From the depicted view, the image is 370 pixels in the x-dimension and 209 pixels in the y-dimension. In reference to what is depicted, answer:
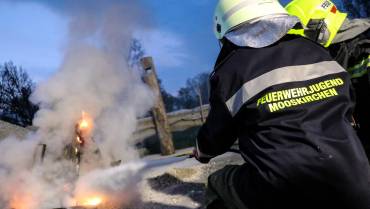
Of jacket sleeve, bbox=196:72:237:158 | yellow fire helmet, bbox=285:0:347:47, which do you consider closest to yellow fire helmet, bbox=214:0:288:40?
jacket sleeve, bbox=196:72:237:158

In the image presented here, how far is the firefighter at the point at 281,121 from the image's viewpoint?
228cm

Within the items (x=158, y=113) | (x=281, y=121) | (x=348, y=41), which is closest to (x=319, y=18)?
(x=348, y=41)

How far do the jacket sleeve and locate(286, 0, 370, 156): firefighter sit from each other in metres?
1.06

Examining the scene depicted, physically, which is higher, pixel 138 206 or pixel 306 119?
pixel 306 119

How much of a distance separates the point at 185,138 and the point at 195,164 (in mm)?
5799

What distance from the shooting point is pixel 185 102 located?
2194 cm

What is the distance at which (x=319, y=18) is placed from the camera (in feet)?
11.5

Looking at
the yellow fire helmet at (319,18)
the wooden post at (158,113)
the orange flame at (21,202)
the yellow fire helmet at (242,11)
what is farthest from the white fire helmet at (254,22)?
the wooden post at (158,113)

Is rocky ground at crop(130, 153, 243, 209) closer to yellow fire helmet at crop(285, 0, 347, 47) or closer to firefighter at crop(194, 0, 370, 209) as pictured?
yellow fire helmet at crop(285, 0, 347, 47)

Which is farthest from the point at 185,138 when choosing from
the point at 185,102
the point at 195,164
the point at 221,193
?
the point at 221,193

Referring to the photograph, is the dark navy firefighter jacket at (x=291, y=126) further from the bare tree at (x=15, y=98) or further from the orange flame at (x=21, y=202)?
the bare tree at (x=15, y=98)

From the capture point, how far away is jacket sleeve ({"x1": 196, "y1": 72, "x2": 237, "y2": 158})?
2.54m

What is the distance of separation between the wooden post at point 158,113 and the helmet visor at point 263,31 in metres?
7.99

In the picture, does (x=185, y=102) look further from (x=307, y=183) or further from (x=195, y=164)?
(x=307, y=183)
